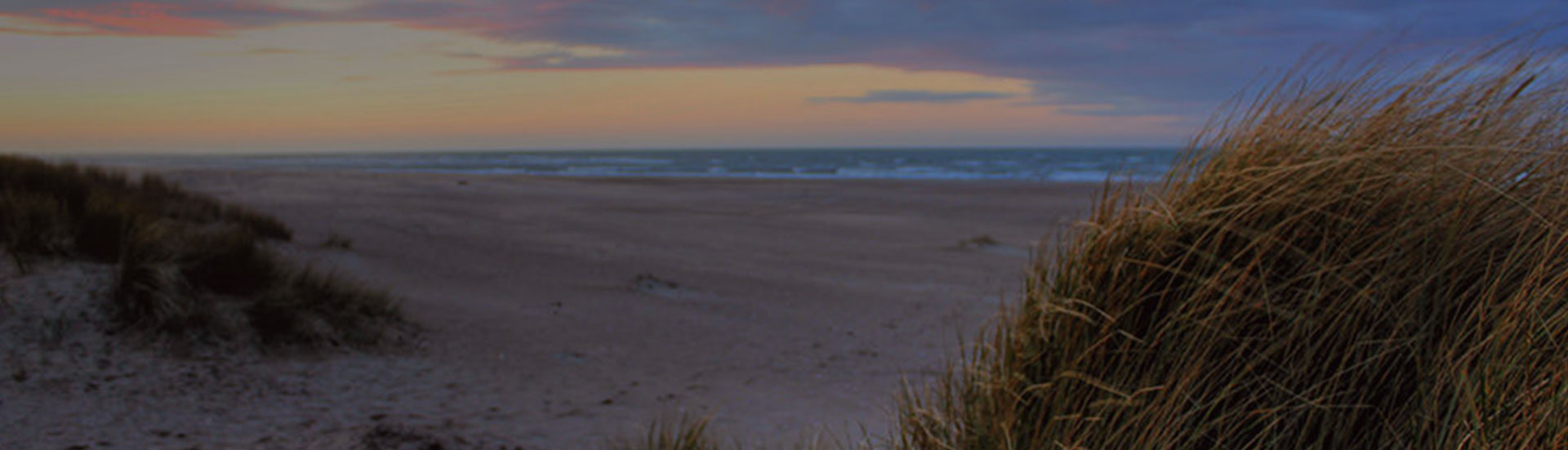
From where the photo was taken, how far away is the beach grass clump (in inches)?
92.7

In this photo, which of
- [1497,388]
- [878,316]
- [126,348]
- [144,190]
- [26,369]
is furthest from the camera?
[144,190]

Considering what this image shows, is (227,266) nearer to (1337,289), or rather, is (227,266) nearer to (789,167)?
(1337,289)

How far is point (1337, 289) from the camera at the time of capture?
2.50 meters

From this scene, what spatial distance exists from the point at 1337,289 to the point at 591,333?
5399mm

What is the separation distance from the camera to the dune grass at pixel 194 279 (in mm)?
5402

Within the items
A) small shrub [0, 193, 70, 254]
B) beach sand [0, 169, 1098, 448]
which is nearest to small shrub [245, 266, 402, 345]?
beach sand [0, 169, 1098, 448]

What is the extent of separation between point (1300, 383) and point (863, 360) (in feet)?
14.1

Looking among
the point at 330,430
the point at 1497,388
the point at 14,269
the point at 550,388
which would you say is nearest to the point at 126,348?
the point at 14,269

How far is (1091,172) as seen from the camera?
135 feet

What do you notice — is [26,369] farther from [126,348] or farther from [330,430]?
[330,430]

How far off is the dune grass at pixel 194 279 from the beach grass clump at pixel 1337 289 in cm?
462

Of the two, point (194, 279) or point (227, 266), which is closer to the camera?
point (194, 279)

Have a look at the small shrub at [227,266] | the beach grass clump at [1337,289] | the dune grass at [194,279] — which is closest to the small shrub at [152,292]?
the dune grass at [194,279]

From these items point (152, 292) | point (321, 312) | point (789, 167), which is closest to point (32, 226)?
point (152, 292)
